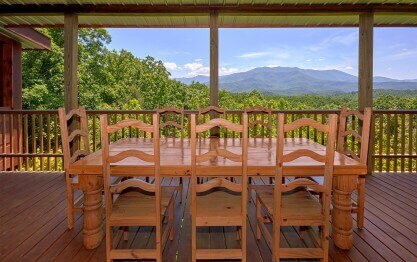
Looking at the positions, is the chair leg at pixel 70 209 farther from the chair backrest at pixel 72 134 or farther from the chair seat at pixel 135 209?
the chair seat at pixel 135 209

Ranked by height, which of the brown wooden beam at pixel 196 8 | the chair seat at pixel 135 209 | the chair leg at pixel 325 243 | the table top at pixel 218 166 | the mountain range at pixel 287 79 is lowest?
the chair leg at pixel 325 243

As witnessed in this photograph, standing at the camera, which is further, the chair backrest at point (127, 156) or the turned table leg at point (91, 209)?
the turned table leg at point (91, 209)

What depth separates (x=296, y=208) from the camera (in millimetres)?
2219

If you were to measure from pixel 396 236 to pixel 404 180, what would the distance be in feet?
7.47

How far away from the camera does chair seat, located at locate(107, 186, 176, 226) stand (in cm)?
211

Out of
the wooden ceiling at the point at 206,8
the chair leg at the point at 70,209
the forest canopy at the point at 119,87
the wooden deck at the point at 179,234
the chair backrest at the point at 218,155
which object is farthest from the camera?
the forest canopy at the point at 119,87

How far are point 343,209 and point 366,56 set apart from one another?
342 cm

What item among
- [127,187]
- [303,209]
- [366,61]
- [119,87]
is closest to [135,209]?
[127,187]

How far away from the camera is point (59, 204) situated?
3494 mm

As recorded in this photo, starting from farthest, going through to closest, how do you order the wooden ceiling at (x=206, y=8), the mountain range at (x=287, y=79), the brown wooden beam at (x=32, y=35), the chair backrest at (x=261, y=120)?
the mountain range at (x=287, y=79)
the brown wooden beam at (x=32, y=35)
the wooden ceiling at (x=206, y=8)
the chair backrest at (x=261, y=120)

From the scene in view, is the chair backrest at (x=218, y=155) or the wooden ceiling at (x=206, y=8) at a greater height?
the wooden ceiling at (x=206, y=8)

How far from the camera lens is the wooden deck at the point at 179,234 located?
2344 mm

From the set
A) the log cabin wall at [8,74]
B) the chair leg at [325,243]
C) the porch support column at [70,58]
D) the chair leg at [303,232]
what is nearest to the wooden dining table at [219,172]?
the chair leg at [303,232]

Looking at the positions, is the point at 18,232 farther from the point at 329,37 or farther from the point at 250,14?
the point at 329,37
